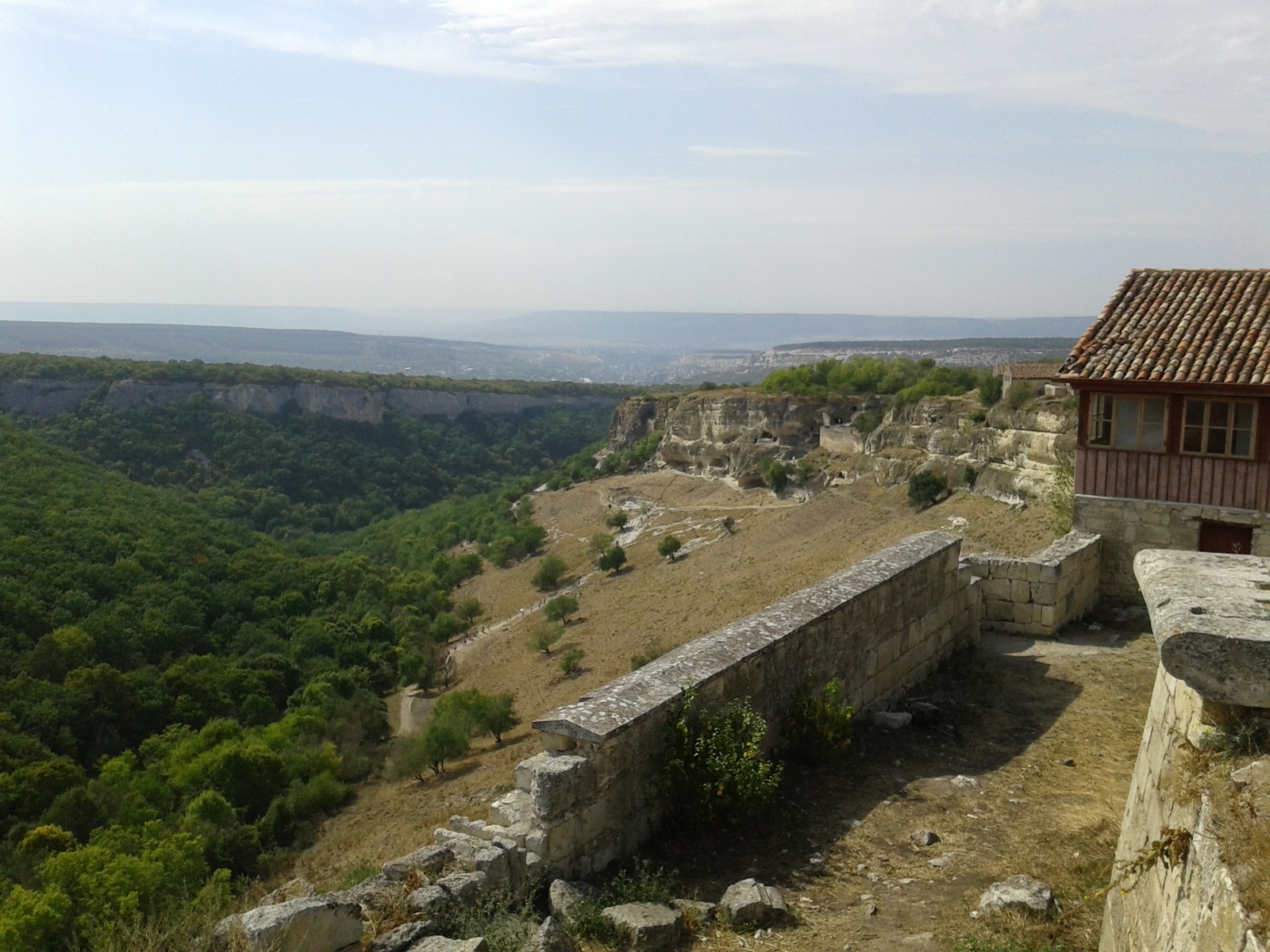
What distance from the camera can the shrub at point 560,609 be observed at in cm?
3173

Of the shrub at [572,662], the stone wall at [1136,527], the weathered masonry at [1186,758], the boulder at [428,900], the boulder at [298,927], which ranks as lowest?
the shrub at [572,662]

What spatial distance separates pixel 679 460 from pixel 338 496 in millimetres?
27092

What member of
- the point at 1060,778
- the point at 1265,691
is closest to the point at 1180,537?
the point at 1060,778

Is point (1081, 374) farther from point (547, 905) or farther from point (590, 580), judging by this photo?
point (590, 580)

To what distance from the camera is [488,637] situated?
3425cm

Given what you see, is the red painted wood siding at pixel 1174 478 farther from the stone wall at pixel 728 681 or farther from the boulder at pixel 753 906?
the boulder at pixel 753 906

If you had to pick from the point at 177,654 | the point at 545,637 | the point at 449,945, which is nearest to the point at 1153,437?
the point at 449,945

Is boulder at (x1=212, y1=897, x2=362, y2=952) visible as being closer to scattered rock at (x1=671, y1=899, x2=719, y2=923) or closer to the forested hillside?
the forested hillside

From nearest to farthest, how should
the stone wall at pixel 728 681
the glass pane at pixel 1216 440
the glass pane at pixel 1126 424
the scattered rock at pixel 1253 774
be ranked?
the scattered rock at pixel 1253 774 < the stone wall at pixel 728 681 < the glass pane at pixel 1216 440 < the glass pane at pixel 1126 424

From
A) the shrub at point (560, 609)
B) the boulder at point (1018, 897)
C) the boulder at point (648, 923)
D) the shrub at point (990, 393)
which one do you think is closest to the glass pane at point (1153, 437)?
the boulder at point (1018, 897)

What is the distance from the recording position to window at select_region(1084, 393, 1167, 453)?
11.3m

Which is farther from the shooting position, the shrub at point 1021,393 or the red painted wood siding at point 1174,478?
the shrub at point 1021,393

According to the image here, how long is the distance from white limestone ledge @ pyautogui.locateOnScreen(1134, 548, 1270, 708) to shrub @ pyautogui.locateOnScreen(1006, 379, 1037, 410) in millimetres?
22049

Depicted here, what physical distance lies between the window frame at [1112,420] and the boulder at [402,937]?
33.4 ft
